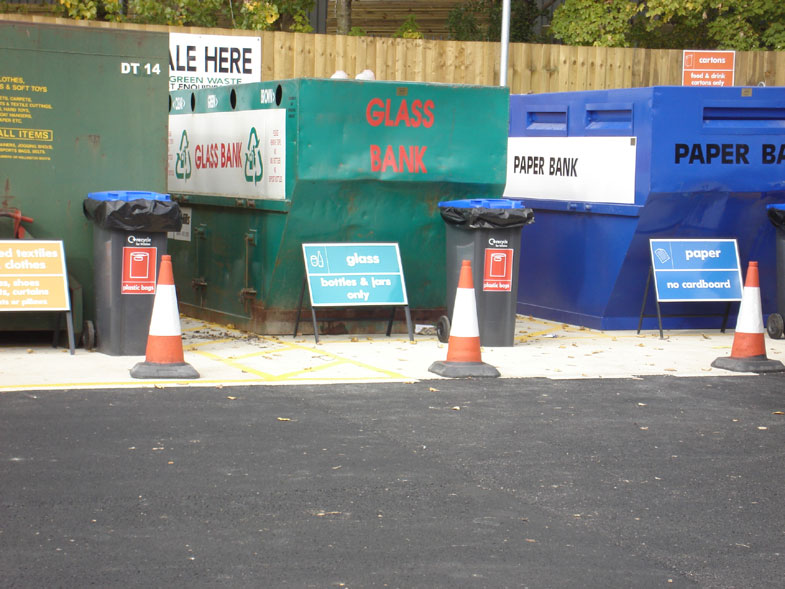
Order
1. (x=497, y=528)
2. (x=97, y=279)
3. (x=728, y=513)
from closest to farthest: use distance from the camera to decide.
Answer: (x=497, y=528) < (x=728, y=513) < (x=97, y=279)

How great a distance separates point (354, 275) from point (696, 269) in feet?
10.9

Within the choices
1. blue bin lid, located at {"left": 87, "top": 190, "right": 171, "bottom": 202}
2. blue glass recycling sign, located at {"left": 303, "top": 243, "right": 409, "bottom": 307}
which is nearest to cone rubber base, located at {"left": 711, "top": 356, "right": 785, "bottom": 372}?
blue glass recycling sign, located at {"left": 303, "top": 243, "right": 409, "bottom": 307}

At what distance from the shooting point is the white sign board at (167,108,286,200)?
1089 cm

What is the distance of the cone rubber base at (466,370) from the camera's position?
9.22 m

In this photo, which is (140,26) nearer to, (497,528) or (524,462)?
(524,462)

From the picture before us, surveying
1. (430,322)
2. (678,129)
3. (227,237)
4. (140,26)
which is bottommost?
(430,322)

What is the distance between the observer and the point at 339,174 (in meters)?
10.8

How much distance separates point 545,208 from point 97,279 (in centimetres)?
494

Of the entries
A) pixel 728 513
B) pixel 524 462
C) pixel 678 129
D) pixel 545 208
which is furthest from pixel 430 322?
pixel 728 513

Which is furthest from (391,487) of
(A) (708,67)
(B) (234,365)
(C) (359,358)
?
(A) (708,67)

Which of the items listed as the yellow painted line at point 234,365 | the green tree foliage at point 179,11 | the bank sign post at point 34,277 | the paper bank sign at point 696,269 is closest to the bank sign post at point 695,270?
the paper bank sign at point 696,269

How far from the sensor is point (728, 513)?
5773 mm

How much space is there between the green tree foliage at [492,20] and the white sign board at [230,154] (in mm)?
11495

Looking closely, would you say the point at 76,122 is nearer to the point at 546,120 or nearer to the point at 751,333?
the point at 546,120
